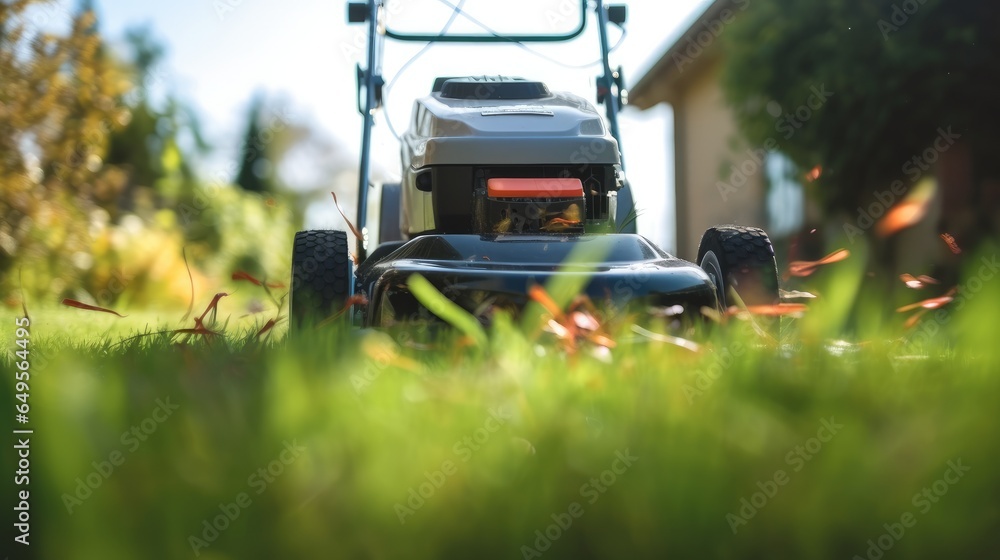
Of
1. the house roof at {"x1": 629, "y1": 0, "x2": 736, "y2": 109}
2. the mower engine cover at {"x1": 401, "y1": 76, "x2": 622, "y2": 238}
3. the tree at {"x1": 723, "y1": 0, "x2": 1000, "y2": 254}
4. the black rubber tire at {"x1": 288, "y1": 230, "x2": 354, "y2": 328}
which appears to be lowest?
the black rubber tire at {"x1": 288, "y1": 230, "x2": 354, "y2": 328}

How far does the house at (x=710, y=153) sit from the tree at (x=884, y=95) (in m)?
0.53

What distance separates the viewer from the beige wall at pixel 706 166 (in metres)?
12.4

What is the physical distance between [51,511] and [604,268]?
2276mm

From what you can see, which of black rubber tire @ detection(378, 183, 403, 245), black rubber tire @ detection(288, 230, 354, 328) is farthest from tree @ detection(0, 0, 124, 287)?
black rubber tire @ detection(288, 230, 354, 328)

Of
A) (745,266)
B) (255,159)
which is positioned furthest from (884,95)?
(255,159)

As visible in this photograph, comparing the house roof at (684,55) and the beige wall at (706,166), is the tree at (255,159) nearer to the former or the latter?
the house roof at (684,55)

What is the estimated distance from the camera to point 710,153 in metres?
13.7

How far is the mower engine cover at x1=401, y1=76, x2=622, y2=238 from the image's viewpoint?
362 centimetres

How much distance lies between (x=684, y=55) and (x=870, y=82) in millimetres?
5652

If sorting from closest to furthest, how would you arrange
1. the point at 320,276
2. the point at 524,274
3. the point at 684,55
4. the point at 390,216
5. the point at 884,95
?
the point at 524,274
the point at 320,276
the point at 390,216
the point at 884,95
the point at 684,55

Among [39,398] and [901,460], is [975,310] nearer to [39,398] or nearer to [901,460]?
[901,460]

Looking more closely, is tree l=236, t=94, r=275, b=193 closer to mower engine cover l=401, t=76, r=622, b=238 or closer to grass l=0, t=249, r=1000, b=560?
mower engine cover l=401, t=76, r=622, b=238

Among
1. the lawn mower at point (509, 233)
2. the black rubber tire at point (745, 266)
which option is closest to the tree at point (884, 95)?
the lawn mower at point (509, 233)

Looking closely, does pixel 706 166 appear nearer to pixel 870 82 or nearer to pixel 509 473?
pixel 870 82
